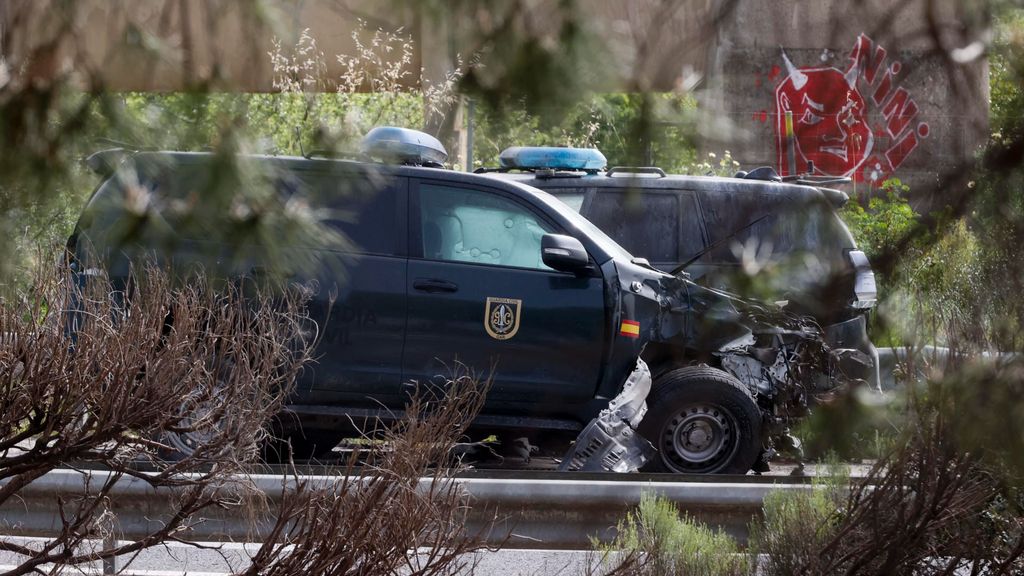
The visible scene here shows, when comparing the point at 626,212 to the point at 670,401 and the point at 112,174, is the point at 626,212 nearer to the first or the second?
the point at 670,401

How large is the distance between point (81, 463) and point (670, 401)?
3.42m

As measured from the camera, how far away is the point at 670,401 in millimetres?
7238

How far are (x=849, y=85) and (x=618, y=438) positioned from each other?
4284mm

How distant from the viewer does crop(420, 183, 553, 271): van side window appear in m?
7.31

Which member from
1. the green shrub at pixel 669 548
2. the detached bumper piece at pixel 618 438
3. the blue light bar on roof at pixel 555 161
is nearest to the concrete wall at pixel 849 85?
the green shrub at pixel 669 548

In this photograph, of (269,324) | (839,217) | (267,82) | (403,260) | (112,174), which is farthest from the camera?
(403,260)

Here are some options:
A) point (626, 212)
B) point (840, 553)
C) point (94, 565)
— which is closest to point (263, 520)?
point (94, 565)

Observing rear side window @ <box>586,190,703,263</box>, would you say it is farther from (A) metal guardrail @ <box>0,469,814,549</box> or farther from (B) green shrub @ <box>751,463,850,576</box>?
(B) green shrub @ <box>751,463,850,576</box>

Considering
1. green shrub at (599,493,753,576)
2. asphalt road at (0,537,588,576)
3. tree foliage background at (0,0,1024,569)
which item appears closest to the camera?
tree foliage background at (0,0,1024,569)

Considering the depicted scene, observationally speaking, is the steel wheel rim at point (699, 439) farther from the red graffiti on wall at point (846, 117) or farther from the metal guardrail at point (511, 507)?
the red graffiti on wall at point (846, 117)

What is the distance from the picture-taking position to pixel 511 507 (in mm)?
5031

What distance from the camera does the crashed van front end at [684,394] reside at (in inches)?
273

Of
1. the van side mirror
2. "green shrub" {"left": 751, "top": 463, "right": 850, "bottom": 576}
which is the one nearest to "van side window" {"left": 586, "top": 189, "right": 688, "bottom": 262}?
the van side mirror

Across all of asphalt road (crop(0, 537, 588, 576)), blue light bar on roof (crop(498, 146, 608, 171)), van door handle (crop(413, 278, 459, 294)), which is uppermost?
blue light bar on roof (crop(498, 146, 608, 171))
